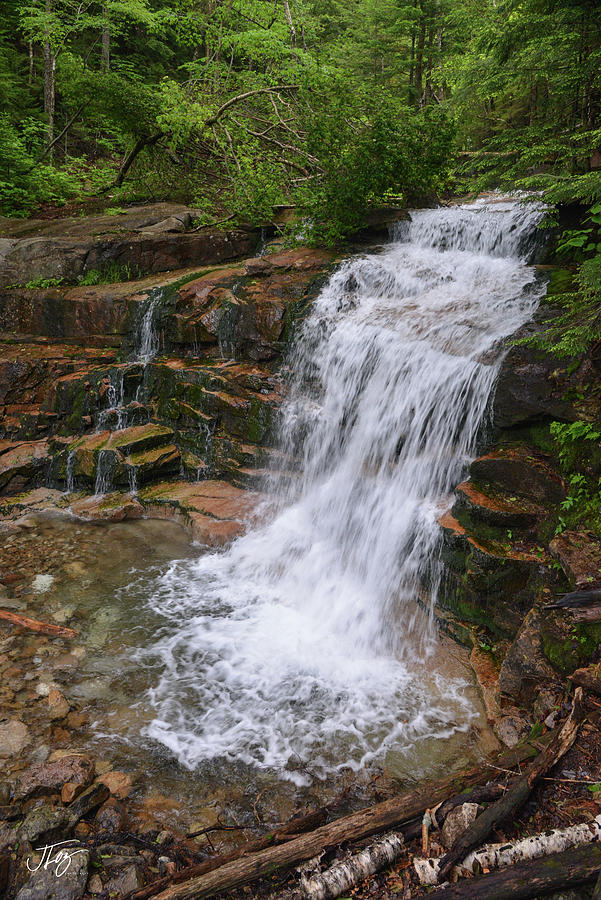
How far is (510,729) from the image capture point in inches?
160

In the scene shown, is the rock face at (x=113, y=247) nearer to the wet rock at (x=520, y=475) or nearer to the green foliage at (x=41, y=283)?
the green foliage at (x=41, y=283)

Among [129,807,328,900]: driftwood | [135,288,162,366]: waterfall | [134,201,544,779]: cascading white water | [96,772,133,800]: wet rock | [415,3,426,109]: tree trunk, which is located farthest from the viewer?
[415,3,426,109]: tree trunk

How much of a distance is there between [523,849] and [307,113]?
533 inches

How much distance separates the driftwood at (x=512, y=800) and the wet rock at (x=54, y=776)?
2613 millimetres

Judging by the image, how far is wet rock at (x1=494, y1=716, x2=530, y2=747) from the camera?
398 centimetres

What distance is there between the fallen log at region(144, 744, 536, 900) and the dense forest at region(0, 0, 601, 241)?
5.33 m

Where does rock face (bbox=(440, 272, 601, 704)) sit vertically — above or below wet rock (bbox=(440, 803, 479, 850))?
above

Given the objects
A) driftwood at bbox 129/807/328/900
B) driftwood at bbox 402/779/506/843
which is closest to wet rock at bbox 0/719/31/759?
driftwood at bbox 129/807/328/900

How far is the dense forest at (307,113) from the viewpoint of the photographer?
736 cm

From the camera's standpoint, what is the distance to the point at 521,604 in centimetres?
486

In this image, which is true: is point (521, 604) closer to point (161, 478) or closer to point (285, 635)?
point (285, 635)

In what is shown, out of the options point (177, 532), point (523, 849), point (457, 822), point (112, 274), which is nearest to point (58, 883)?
point (457, 822)

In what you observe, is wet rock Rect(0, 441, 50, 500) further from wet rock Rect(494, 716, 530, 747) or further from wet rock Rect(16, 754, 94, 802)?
wet rock Rect(494, 716, 530, 747)

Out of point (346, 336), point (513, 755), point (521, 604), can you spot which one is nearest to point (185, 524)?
point (346, 336)
